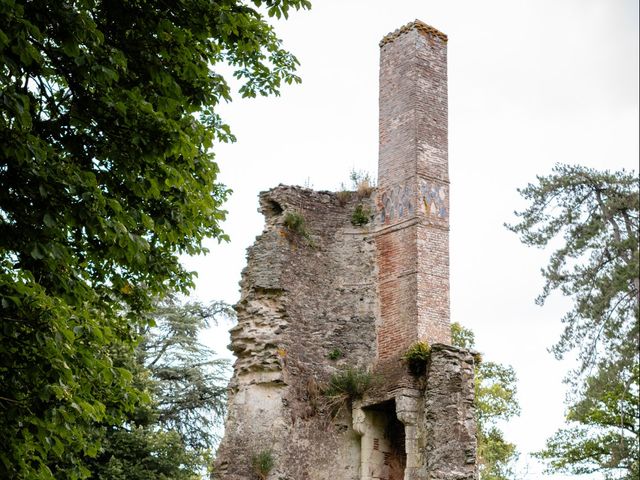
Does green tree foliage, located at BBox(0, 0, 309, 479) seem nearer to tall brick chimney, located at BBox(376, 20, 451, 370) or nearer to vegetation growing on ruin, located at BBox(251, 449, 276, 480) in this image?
vegetation growing on ruin, located at BBox(251, 449, 276, 480)

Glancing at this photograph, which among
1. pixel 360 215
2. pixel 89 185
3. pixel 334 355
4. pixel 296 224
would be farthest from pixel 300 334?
pixel 89 185

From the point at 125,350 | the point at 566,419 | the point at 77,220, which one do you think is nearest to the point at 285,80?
the point at 77,220

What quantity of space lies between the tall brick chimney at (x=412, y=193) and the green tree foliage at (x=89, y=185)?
6.05m

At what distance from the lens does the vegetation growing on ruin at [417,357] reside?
55.0 ft

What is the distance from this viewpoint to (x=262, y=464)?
53.8 ft

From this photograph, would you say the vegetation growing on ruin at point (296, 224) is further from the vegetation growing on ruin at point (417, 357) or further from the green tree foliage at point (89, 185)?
the green tree foliage at point (89, 185)

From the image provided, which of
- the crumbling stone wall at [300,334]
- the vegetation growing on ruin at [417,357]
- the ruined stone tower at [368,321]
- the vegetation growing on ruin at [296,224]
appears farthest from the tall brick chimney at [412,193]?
the vegetation growing on ruin at [296,224]

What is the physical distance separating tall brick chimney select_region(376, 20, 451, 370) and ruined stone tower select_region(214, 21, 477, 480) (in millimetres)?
26

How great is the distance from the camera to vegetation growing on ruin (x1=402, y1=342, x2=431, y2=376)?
1675 cm

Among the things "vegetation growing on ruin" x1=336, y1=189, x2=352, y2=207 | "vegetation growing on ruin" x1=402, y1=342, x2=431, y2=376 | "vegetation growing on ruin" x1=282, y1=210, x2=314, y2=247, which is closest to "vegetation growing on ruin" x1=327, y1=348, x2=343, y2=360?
"vegetation growing on ruin" x1=402, y1=342, x2=431, y2=376

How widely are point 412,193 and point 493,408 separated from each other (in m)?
11.8

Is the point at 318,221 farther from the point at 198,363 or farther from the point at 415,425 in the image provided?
the point at 198,363

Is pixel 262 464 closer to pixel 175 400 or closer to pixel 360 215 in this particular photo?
pixel 360 215

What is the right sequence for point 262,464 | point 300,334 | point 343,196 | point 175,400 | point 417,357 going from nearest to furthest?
point 262,464
point 417,357
point 300,334
point 343,196
point 175,400
